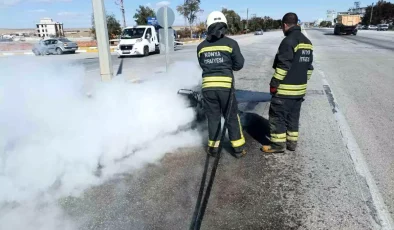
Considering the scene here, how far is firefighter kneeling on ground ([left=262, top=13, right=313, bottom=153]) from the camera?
12.2ft

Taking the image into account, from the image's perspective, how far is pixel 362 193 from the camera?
308 cm

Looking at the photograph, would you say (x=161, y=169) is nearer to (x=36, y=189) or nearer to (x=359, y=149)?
(x=36, y=189)

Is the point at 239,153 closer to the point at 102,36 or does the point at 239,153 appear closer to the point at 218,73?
the point at 218,73

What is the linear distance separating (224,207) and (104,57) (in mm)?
6092

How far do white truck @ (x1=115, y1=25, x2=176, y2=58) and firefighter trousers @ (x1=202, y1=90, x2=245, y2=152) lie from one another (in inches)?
633

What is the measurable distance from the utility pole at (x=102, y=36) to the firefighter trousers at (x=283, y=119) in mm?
5157

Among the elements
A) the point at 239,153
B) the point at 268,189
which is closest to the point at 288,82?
the point at 239,153

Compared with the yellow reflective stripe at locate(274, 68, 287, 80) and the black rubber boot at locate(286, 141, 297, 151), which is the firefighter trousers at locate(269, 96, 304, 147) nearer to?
the black rubber boot at locate(286, 141, 297, 151)

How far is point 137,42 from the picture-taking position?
1941 cm

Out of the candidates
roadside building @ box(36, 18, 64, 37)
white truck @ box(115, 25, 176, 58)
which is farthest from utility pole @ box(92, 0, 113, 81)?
roadside building @ box(36, 18, 64, 37)

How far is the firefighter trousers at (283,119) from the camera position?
3980 mm

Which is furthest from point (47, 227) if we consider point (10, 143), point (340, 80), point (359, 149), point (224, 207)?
point (340, 80)

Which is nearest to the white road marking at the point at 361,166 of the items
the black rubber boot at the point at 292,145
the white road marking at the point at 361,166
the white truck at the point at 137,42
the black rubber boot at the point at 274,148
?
the white road marking at the point at 361,166

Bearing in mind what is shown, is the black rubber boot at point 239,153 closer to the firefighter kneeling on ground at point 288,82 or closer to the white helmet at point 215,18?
the firefighter kneeling on ground at point 288,82
